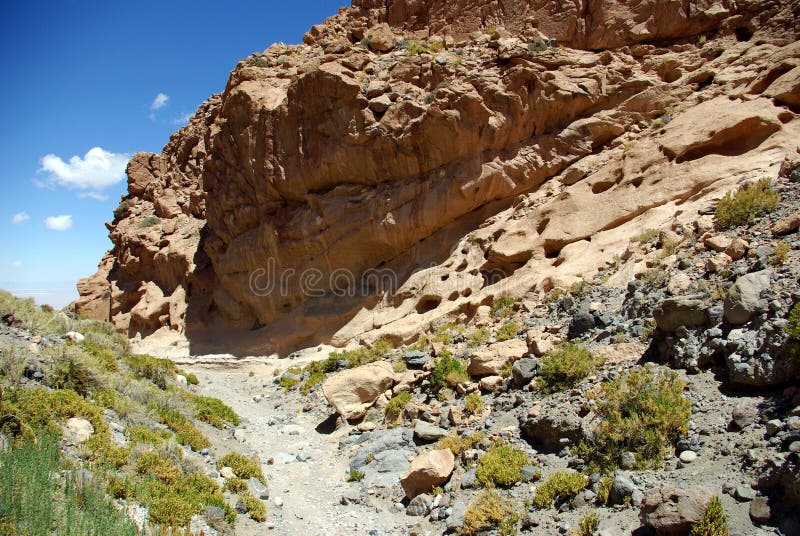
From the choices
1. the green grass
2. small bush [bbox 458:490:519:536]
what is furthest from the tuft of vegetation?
the green grass

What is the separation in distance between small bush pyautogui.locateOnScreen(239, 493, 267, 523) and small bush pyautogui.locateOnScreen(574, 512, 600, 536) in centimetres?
473

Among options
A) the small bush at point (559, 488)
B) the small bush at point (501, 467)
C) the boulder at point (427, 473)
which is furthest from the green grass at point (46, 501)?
the small bush at point (559, 488)

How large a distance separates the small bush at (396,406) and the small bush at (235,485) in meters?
3.60

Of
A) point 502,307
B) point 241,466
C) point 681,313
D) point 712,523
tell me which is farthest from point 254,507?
point 502,307

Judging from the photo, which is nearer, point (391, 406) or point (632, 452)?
point (632, 452)

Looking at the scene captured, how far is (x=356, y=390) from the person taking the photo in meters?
12.1

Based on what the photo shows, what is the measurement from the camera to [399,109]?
19094 millimetres

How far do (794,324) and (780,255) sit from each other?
2.10 metres

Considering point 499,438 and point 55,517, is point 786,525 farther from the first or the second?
point 55,517

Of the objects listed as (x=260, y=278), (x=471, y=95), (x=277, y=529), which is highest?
(x=471, y=95)

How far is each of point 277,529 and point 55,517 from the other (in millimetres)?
3102

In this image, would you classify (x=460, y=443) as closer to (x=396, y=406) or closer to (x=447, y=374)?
(x=447, y=374)

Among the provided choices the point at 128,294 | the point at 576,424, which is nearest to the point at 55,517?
the point at 576,424

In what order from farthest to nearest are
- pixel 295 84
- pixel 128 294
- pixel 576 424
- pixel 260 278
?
pixel 128 294, pixel 260 278, pixel 295 84, pixel 576 424
